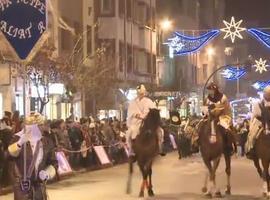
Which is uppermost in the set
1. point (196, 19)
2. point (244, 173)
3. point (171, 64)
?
point (196, 19)

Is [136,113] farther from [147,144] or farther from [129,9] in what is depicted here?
[129,9]

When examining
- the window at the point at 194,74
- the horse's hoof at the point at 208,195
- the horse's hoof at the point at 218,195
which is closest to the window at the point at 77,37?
the horse's hoof at the point at 208,195

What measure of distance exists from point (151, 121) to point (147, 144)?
603mm

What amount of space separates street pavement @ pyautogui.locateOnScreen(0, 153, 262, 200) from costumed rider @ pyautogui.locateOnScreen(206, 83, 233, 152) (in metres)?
1.49

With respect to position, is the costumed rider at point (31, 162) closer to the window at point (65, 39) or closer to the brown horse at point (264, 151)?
the brown horse at point (264, 151)

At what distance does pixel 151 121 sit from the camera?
19078 mm

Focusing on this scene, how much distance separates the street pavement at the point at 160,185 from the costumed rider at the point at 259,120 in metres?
1.38

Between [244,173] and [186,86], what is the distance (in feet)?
195

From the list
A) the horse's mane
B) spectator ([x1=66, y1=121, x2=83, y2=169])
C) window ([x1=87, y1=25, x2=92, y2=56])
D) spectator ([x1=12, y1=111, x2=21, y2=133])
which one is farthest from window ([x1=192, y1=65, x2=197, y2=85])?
the horse's mane

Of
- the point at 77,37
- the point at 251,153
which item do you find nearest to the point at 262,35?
the point at 77,37

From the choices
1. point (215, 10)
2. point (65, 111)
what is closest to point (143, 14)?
point (65, 111)

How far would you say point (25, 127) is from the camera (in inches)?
450

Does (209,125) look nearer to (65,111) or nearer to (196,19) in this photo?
(65,111)

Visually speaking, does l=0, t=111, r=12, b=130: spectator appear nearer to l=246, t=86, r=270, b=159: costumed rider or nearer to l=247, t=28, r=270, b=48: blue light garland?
l=246, t=86, r=270, b=159: costumed rider
